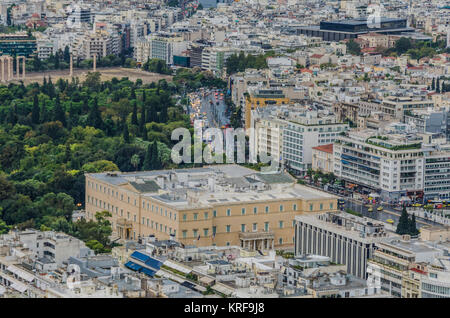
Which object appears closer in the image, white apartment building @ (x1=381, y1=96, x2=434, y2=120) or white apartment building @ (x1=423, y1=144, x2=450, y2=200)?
white apartment building @ (x1=423, y1=144, x2=450, y2=200)

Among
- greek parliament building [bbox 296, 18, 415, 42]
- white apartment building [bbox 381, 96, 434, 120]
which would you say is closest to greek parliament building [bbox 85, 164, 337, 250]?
white apartment building [bbox 381, 96, 434, 120]

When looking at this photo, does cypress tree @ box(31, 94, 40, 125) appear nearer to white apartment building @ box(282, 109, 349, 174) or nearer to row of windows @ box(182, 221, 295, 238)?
white apartment building @ box(282, 109, 349, 174)

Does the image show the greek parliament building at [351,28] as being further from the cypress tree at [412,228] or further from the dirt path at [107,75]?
the cypress tree at [412,228]

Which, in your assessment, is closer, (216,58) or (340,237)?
(340,237)

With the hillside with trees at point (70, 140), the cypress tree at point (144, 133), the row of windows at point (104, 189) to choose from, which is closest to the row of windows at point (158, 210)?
the row of windows at point (104, 189)

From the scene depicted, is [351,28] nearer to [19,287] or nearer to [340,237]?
[340,237]

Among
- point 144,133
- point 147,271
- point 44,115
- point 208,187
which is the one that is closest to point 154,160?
A: point 144,133
